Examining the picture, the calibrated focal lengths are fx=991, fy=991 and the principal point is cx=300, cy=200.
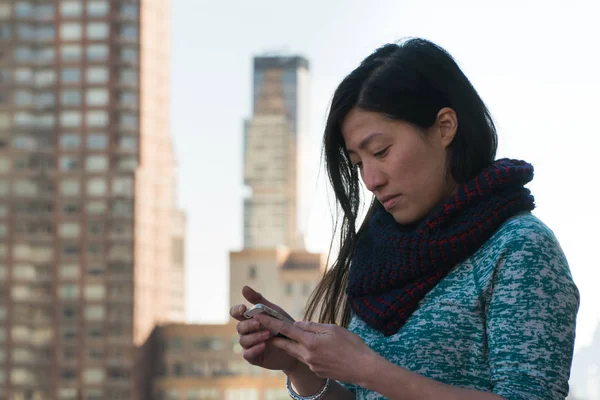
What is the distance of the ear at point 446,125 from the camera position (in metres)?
1.37

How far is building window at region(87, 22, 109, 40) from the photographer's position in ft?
136

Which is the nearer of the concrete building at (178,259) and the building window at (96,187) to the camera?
the building window at (96,187)

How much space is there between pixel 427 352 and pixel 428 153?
28 centimetres

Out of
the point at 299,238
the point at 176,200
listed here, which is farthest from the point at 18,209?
the point at 176,200

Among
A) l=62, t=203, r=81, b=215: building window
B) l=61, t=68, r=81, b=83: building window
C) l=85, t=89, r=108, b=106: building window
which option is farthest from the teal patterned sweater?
l=61, t=68, r=81, b=83: building window

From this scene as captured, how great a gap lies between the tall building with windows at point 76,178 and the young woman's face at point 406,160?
40.2 metres

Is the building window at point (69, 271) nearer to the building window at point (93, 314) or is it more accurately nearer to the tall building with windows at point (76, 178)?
the tall building with windows at point (76, 178)

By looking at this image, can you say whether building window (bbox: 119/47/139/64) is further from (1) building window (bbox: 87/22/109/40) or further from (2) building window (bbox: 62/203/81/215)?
(2) building window (bbox: 62/203/81/215)

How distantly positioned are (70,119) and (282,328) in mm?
41629

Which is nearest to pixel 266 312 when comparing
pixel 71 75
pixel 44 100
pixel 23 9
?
pixel 71 75

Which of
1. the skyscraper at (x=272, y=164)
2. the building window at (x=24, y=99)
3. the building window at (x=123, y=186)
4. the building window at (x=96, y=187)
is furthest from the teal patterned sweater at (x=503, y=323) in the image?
the skyscraper at (x=272, y=164)

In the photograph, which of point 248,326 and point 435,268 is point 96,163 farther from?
point 435,268

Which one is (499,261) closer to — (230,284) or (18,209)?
(18,209)

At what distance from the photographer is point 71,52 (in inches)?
1646
